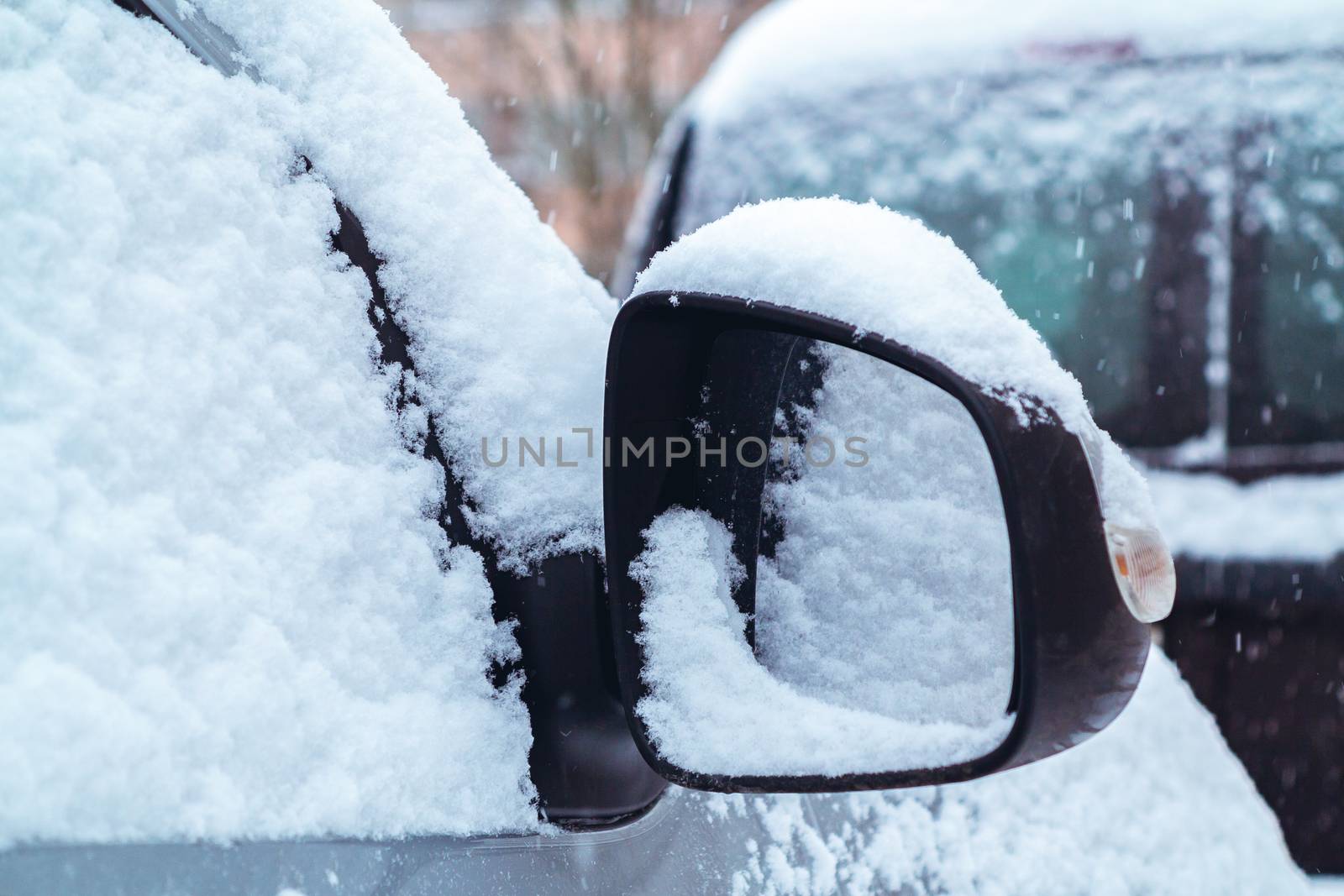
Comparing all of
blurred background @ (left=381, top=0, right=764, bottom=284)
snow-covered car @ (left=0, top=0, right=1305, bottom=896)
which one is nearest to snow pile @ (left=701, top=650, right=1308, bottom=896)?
snow-covered car @ (left=0, top=0, right=1305, bottom=896)

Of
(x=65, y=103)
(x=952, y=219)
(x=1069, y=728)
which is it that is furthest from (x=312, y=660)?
(x=952, y=219)

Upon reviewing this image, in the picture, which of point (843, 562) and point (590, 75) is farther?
point (590, 75)

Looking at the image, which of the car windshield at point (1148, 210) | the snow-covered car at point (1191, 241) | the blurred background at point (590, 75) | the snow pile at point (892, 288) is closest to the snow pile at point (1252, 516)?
the snow-covered car at point (1191, 241)

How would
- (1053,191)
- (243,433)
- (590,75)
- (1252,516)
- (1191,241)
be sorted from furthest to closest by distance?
(590,75) < (1053,191) < (1191,241) < (1252,516) < (243,433)

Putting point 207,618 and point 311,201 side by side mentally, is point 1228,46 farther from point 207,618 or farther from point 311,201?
point 207,618

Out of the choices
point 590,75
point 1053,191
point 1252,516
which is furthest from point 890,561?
point 590,75

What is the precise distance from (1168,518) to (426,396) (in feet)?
8.47

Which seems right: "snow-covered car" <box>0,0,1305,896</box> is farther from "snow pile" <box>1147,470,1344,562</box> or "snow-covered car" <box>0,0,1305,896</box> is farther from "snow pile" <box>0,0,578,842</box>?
"snow pile" <box>1147,470,1344,562</box>

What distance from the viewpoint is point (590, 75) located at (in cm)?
1261

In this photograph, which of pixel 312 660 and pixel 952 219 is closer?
pixel 312 660

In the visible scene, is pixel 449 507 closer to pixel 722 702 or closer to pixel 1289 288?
pixel 722 702

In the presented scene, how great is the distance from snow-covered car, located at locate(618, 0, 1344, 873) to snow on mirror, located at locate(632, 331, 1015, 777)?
233 cm

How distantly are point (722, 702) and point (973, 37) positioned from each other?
2.96 metres

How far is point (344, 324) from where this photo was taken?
33.0 inches
